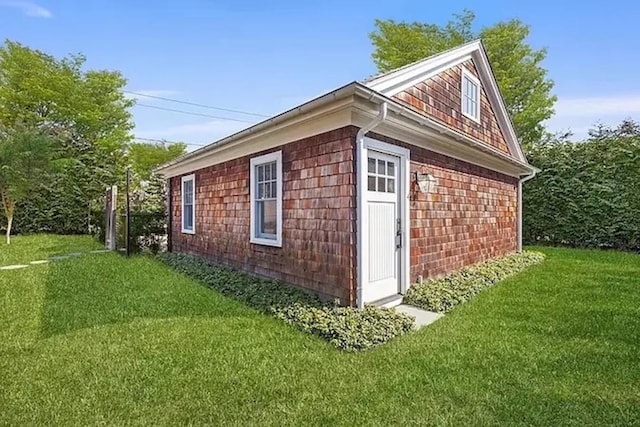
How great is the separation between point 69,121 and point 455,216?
20679mm

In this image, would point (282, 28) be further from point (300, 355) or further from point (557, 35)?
point (300, 355)

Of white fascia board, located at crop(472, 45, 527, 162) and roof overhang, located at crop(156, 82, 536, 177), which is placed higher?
white fascia board, located at crop(472, 45, 527, 162)

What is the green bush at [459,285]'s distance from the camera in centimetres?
574

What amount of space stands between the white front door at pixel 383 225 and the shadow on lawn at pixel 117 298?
1742 mm

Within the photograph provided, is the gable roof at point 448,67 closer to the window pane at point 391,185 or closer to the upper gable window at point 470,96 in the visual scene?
the upper gable window at point 470,96

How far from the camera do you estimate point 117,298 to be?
19.8 ft

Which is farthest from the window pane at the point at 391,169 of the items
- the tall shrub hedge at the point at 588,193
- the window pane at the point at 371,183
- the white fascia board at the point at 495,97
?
the tall shrub hedge at the point at 588,193

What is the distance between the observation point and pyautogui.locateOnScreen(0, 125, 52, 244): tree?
13.1 m

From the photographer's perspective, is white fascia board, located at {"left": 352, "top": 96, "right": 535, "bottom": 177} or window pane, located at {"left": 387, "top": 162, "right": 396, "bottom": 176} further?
window pane, located at {"left": 387, "top": 162, "right": 396, "bottom": 176}

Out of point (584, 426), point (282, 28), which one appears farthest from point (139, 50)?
point (584, 426)

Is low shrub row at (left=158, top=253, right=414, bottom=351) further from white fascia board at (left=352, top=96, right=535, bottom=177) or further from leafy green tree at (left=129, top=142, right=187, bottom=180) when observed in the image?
leafy green tree at (left=129, top=142, right=187, bottom=180)

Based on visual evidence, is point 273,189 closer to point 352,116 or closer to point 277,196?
point 277,196

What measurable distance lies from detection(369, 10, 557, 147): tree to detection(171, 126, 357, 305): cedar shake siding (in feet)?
52.9

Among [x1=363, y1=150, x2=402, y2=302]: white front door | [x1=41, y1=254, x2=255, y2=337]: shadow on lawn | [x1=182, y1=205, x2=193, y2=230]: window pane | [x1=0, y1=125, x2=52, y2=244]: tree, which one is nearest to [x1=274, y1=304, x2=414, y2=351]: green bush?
[x1=363, y1=150, x2=402, y2=302]: white front door
